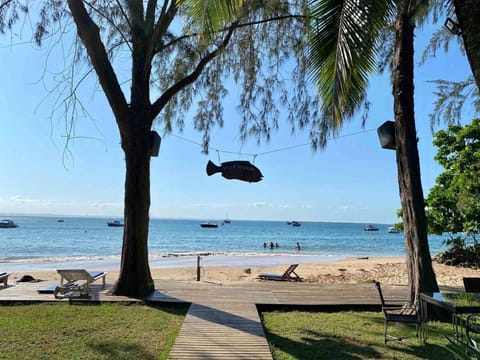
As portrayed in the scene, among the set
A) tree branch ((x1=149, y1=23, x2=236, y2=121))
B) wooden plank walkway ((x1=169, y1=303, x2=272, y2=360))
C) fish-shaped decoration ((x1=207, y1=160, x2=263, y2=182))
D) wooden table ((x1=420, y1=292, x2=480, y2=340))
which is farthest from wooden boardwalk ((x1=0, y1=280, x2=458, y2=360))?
tree branch ((x1=149, y1=23, x2=236, y2=121))

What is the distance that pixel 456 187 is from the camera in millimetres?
16203

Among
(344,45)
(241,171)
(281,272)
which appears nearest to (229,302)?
(241,171)

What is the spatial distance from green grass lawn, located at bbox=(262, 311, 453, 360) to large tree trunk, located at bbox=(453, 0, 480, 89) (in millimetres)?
3350

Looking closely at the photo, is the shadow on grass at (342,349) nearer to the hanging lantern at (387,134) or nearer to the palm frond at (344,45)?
the palm frond at (344,45)

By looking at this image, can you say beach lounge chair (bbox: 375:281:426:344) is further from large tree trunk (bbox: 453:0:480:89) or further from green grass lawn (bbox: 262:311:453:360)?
large tree trunk (bbox: 453:0:480:89)

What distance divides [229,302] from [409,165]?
12.6ft

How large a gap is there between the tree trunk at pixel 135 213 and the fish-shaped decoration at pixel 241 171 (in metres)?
1.85

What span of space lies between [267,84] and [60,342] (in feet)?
Result: 21.3

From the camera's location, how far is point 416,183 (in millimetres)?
6414

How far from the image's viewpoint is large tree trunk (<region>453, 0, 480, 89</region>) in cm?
260

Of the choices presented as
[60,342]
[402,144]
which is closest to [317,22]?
[402,144]

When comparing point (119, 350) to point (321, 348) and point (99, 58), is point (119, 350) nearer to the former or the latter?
point (321, 348)

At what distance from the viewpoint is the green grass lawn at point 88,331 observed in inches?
→ 177

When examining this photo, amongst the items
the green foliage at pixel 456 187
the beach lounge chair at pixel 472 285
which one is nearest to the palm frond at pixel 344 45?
the beach lounge chair at pixel 472 285
